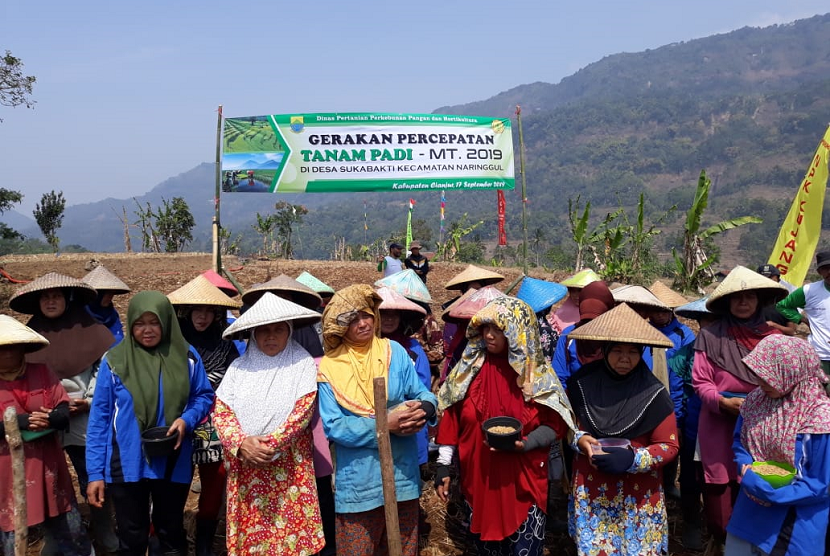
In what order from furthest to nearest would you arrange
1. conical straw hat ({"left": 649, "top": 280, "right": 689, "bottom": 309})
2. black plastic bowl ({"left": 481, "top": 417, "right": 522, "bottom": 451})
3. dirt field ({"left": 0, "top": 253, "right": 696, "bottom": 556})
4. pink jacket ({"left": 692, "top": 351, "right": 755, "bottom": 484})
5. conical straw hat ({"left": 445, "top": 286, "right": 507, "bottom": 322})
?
dirt field ({"left": 0, "top": 253, "right": 696, "bottom": 556}) → conical straw hat ({"left": 649, "top": 280, "right": 689, "bottom": 309}) → conical straw hat ({"left": 445, "top": 286, "right": 507, "bottom": 322}) → pink jacket ({"left": 692, "top": 351, "right": 755, "bottom": 484}) → black plastic bowl ({"left": 481, "top": 417, "right": 522, "bottom": 451})

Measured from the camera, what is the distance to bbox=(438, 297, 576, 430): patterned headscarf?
2.65 m

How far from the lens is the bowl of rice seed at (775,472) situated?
234 centimetres

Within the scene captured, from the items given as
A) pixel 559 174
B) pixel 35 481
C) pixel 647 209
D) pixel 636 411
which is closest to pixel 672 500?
pixel 636 411

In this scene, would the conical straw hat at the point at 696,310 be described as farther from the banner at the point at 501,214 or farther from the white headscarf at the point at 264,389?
the banner at the point at 501,214

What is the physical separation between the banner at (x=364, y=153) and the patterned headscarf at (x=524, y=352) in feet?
16.4

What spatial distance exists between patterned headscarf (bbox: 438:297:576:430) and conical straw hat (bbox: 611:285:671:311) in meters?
1.42

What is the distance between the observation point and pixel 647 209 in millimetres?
98375

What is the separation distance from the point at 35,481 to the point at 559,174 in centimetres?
16590

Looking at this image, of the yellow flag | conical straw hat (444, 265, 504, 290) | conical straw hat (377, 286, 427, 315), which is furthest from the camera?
the yellow flag

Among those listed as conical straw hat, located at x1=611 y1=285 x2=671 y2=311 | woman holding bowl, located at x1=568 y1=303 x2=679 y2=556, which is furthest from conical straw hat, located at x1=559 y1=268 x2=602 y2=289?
woman holding bowl, located at x1=568 y1=303 x2=679 y2=556

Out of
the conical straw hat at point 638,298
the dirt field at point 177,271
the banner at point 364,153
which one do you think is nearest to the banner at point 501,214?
the banner at point 364,153

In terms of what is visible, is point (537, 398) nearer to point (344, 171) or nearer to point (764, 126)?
point (344, 171)

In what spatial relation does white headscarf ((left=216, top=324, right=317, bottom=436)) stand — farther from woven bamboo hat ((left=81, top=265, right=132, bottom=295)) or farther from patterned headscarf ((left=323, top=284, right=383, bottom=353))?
woven bamboo hat ((left=81, top=265, right=132, bottom=295))

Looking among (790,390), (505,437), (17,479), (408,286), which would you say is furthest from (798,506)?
(17,479)
